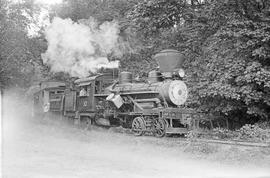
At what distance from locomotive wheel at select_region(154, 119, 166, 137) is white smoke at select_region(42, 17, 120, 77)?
6192 millimetres

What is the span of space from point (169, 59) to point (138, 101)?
2.11m

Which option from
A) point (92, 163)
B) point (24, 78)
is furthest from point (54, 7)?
point (92, 163)

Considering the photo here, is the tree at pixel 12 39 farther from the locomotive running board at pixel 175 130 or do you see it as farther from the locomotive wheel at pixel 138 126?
the locomotive running board at pixel 175 130

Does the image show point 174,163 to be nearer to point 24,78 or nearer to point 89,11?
point 24,78

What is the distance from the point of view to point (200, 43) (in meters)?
17.5

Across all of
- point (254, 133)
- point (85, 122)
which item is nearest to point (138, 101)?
point (85, 122)

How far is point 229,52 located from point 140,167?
785 centimetres

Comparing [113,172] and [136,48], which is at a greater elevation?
[136,48]

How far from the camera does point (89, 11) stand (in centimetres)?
2691

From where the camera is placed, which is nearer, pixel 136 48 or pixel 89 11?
pixel 136 48

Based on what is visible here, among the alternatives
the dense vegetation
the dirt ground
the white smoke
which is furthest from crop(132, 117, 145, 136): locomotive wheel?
the white smoke

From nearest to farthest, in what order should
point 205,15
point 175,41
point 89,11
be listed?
point 205,15 → point 175,41 → point 89,11

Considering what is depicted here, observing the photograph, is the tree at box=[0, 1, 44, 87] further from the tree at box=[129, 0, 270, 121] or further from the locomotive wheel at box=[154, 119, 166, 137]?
the locomotive wheel at box=[154, 119, 166, 137]

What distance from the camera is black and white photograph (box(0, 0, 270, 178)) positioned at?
27.2 feet
